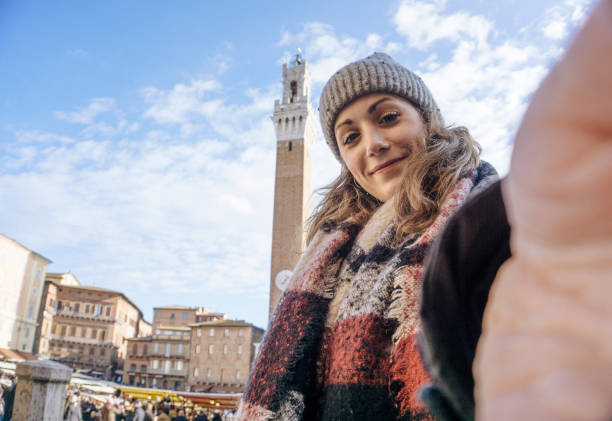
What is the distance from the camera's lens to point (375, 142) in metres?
1.49

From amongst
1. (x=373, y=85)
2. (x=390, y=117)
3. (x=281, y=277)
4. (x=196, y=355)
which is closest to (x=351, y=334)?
(x=390, y=117)

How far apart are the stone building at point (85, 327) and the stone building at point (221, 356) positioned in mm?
10470

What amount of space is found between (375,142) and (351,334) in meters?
0.66

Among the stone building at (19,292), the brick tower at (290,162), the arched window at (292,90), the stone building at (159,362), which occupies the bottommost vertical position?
the stone building at (159,362)

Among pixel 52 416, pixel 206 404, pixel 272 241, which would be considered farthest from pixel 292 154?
pixel 52 416

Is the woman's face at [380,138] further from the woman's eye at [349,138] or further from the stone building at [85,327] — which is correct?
the stone building at [85,327]

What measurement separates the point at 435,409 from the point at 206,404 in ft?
82.9

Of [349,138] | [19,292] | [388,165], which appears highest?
[19,292]

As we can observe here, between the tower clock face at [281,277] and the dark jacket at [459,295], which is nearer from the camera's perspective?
the dark jacket at [459,295]

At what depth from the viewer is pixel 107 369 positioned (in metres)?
43.1

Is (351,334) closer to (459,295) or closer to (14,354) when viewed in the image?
(459,295)

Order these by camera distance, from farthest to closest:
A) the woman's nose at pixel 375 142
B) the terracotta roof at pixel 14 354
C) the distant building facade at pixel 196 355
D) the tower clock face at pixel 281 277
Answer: the distant building facade at pixel 196 355 → the terracotta roof at pixel 14 354 → the tower clock face at pixel 281 277 → the woman's nose at pixel 375 142

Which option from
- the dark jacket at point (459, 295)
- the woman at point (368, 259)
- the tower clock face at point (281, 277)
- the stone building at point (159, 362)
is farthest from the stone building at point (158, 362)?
the dark jacket at point (459, 295)

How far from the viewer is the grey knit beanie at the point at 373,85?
157 centimetres
